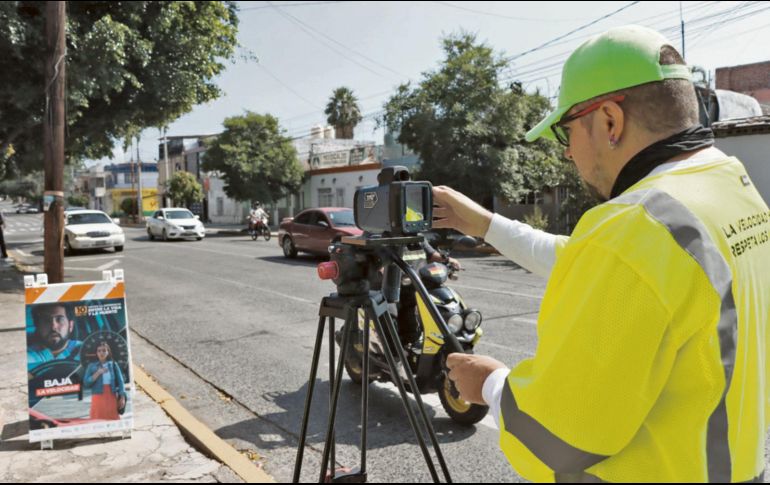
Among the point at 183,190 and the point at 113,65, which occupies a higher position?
the point at 113,65

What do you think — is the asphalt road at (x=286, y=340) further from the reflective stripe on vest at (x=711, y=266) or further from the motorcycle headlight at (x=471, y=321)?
the reflective stripe on vest at (x=711, y=266)

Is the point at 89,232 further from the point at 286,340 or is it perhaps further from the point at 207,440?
the point at 207,440

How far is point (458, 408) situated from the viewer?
14.3 ft

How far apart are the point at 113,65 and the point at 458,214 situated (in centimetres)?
1023

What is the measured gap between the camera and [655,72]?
1210 mm

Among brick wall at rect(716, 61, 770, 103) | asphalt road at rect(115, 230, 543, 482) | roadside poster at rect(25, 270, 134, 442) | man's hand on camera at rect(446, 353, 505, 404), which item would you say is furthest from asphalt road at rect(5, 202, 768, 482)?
brick wall at rect(716, 61, 770, 103)

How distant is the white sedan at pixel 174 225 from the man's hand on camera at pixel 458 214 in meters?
24.8

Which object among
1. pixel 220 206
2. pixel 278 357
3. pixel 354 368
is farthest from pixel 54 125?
pixel 220 206

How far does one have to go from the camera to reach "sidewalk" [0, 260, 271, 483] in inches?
139

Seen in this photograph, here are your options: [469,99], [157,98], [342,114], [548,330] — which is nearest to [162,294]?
[157,98]

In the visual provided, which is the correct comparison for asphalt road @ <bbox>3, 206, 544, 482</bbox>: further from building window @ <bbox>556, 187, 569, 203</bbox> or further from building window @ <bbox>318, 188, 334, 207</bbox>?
building window @ <bbox>318, 188, 334, 207</bbox>

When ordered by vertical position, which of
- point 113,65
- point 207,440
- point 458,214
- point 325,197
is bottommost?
point 207,440

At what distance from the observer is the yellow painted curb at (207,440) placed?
3.58m

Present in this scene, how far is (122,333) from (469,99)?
56.0 feet
